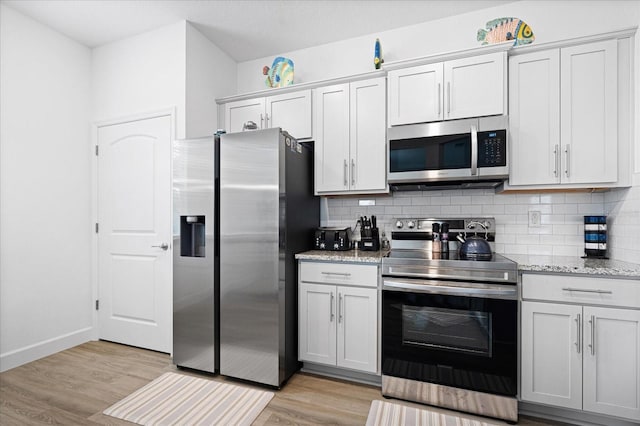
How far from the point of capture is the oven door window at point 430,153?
2.26 metres

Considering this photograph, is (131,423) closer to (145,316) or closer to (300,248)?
(145,316)

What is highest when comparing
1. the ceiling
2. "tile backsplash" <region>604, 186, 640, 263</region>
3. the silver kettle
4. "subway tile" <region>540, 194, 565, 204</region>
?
the ceiling

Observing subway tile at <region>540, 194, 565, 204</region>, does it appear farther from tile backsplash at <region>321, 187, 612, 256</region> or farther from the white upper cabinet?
the white upper cabinet

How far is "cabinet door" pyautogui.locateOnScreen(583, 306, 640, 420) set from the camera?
1710mm

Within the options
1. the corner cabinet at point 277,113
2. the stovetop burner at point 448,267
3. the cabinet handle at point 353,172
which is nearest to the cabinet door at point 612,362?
the stovetop burner at point 448,267

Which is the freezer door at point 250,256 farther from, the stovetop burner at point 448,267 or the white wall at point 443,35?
the white wall at point 443,35

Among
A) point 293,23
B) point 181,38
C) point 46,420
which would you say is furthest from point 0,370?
point 293,23

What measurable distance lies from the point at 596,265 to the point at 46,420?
3488 millimetres

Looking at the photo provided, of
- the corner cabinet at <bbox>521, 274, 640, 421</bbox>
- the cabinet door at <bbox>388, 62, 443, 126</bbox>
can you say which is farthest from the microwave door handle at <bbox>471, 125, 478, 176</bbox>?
the corner cabinet at <bbox>521, 274, 640, 421</bbox>

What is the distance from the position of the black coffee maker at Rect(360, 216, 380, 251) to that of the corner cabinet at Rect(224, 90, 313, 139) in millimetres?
944

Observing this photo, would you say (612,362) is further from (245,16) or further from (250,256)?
(245,16)

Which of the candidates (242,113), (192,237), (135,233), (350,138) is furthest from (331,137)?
(135,233)

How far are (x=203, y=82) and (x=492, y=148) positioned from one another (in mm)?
2632

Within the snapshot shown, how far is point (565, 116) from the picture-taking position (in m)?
2.14
